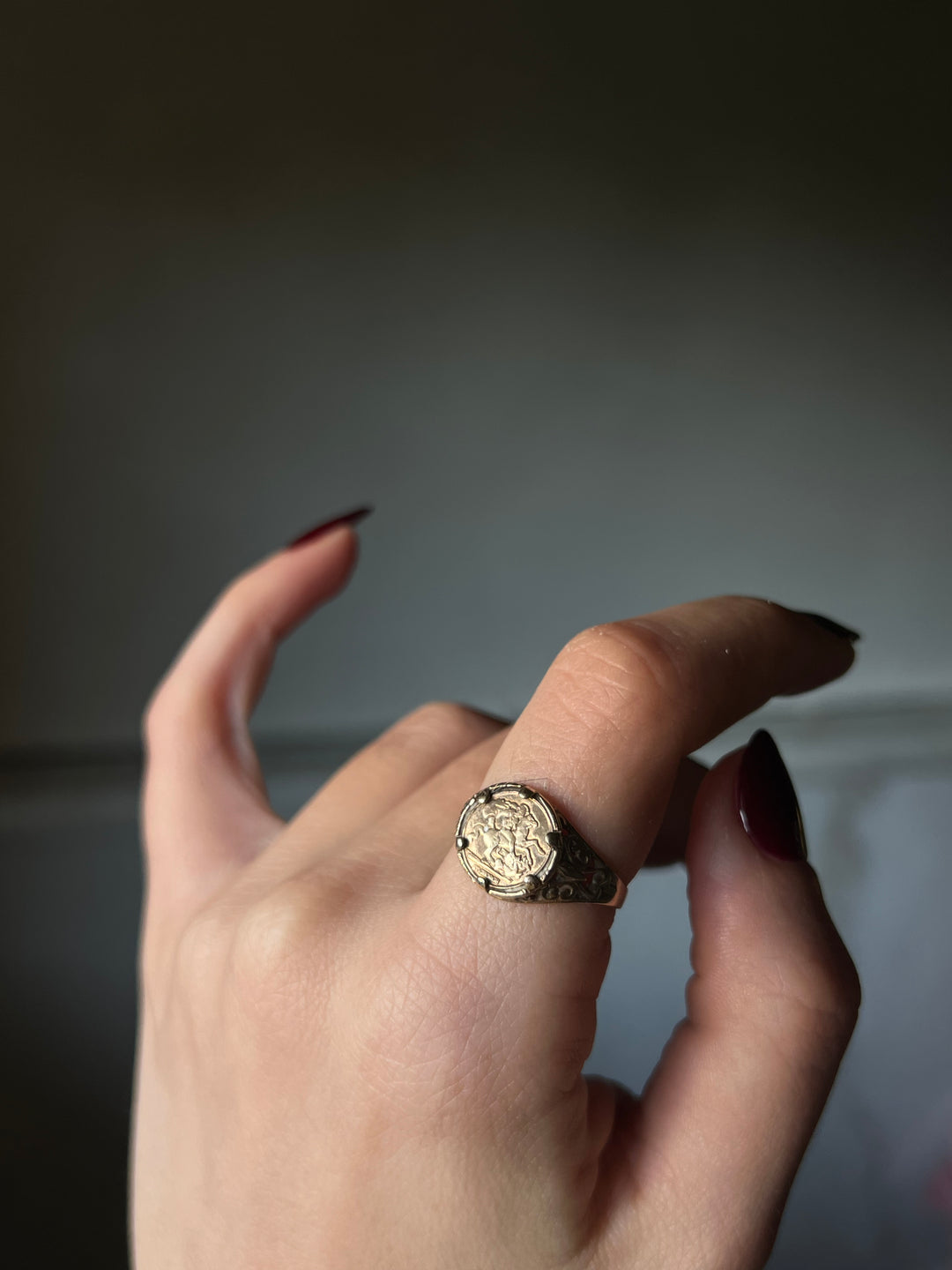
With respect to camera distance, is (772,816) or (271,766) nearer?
(772,816)

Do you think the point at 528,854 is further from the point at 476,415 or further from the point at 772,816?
the point at 476,415

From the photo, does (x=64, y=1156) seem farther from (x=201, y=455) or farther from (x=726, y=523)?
(x=726, y=523)

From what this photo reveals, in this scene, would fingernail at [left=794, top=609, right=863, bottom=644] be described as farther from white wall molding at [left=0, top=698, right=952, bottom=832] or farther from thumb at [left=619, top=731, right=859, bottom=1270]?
white wall molding at [left=0, top=698, right=952, bottom=832]

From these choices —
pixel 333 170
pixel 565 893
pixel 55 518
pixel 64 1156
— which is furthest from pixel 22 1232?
pixel 333 170

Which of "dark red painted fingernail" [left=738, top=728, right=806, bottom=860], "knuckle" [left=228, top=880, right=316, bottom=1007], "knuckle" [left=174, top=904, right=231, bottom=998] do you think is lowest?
"knuckle" [left=174, top=904, right=231, bottom=998]

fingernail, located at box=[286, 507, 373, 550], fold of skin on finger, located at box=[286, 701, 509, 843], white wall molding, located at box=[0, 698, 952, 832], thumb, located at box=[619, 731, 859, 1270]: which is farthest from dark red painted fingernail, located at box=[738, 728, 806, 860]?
white wall molding, located at box=[0, 698, 952, 832]

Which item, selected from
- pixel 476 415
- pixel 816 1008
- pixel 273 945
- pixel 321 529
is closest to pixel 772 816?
pixel 816 1008
